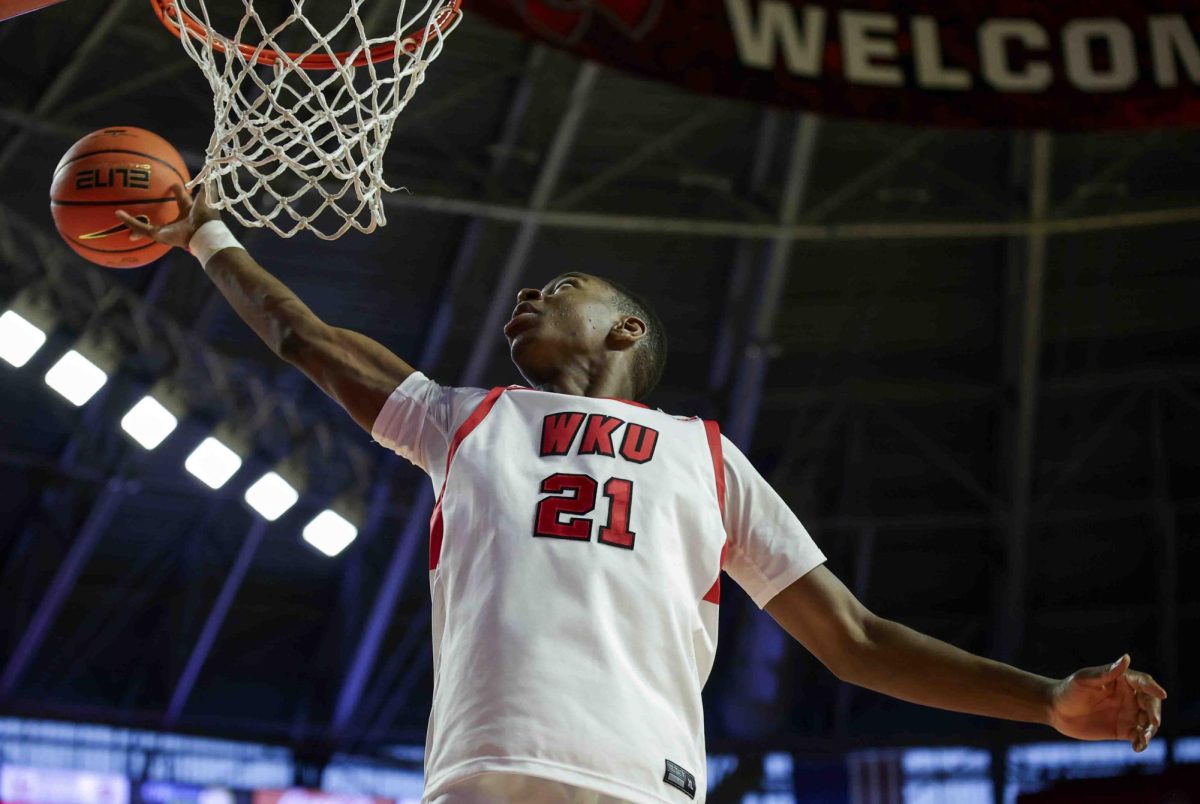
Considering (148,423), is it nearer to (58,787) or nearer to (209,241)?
(58,787)

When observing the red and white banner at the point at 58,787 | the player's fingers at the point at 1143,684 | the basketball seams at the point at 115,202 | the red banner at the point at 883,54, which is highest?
the red banner at the point at 883,54

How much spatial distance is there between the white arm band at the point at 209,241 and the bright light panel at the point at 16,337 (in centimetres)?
814

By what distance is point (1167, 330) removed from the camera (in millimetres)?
14305

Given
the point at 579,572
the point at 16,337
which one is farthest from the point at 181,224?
the point at 16,337

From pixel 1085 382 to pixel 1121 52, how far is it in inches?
252

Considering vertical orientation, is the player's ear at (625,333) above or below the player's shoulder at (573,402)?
above

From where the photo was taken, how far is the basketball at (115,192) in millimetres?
4363

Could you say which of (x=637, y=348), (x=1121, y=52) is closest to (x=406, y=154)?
(x=1121, y=52)

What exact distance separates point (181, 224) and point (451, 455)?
120 cm

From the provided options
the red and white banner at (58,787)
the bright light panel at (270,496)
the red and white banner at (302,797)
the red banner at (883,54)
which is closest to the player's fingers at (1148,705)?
the red banner at (883,54)

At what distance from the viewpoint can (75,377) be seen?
1194 centimetres

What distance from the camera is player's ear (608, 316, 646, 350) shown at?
3.76 metres

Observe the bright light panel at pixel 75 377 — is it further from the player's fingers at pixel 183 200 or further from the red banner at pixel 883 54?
the player's fingers at pixel 183 200

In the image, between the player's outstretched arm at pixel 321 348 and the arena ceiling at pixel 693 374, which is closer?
the player's outstretched arm at pixel 321 348
